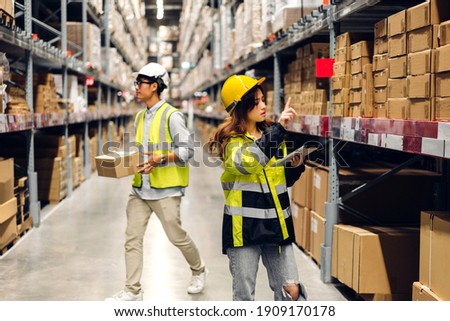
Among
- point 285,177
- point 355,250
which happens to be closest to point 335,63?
point 355,250

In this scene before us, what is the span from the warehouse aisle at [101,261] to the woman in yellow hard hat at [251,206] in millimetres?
1290

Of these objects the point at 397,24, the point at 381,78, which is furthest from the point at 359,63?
the point at 397,24

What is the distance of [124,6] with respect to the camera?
14.0 meters

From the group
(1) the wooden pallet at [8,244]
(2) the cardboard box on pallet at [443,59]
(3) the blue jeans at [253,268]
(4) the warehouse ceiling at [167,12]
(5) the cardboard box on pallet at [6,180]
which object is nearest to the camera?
(2) the cardboard box on pallet at [443,59]

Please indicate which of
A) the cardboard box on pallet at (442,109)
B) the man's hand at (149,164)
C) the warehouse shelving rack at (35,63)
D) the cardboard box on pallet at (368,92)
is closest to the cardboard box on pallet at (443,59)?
the cardboard box on pallet at (442,109)

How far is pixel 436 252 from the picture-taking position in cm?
270

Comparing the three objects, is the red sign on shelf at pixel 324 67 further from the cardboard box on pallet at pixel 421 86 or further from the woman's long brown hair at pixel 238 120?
the woman's long brown hair at pixel 238 120

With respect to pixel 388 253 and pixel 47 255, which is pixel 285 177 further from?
pixel 47 255

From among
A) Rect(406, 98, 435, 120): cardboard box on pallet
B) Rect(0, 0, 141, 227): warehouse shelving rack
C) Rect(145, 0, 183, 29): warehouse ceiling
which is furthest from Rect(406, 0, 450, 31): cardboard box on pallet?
Rect(145, 0, 183, 29): warehouse ceiling

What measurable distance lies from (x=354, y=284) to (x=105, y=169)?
168 centimetres

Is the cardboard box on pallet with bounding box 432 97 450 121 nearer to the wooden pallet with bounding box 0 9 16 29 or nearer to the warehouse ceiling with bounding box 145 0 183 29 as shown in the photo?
the wooden pallet with bounding box 0 9 16 29

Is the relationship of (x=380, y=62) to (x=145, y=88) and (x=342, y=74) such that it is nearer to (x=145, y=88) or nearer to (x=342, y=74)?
(x=342, y=74)

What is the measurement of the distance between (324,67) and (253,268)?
1.97 metres

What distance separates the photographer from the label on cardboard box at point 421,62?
2596 millimetres
